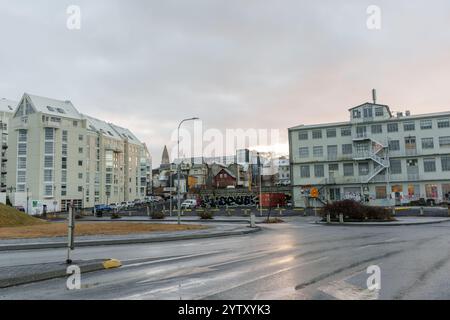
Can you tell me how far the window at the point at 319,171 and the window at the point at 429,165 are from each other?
1576 cm

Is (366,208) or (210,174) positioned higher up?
(210,174)

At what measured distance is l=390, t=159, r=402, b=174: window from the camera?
6384 cm

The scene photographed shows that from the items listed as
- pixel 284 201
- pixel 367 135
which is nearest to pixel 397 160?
pixel 367 135

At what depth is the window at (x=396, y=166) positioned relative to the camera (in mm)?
63844

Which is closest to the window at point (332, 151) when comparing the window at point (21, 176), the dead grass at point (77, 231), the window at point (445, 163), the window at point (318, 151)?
the window at point (318, 151)

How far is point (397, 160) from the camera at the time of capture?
2525 inches

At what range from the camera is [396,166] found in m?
64.1

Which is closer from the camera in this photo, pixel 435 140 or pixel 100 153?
pixel 435 140

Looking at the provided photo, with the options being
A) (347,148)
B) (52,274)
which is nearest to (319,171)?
(347,148)

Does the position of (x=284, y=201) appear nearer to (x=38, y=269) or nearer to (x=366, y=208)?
(x=366, y=208)

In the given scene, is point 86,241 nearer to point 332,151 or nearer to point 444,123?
point 332,151

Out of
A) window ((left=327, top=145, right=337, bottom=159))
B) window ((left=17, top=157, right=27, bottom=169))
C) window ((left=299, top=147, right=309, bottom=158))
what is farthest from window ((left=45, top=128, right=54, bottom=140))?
window ((left=327, top=145, right=337, bottom=159))

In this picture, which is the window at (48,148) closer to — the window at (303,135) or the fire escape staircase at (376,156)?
the window at (303,135)
